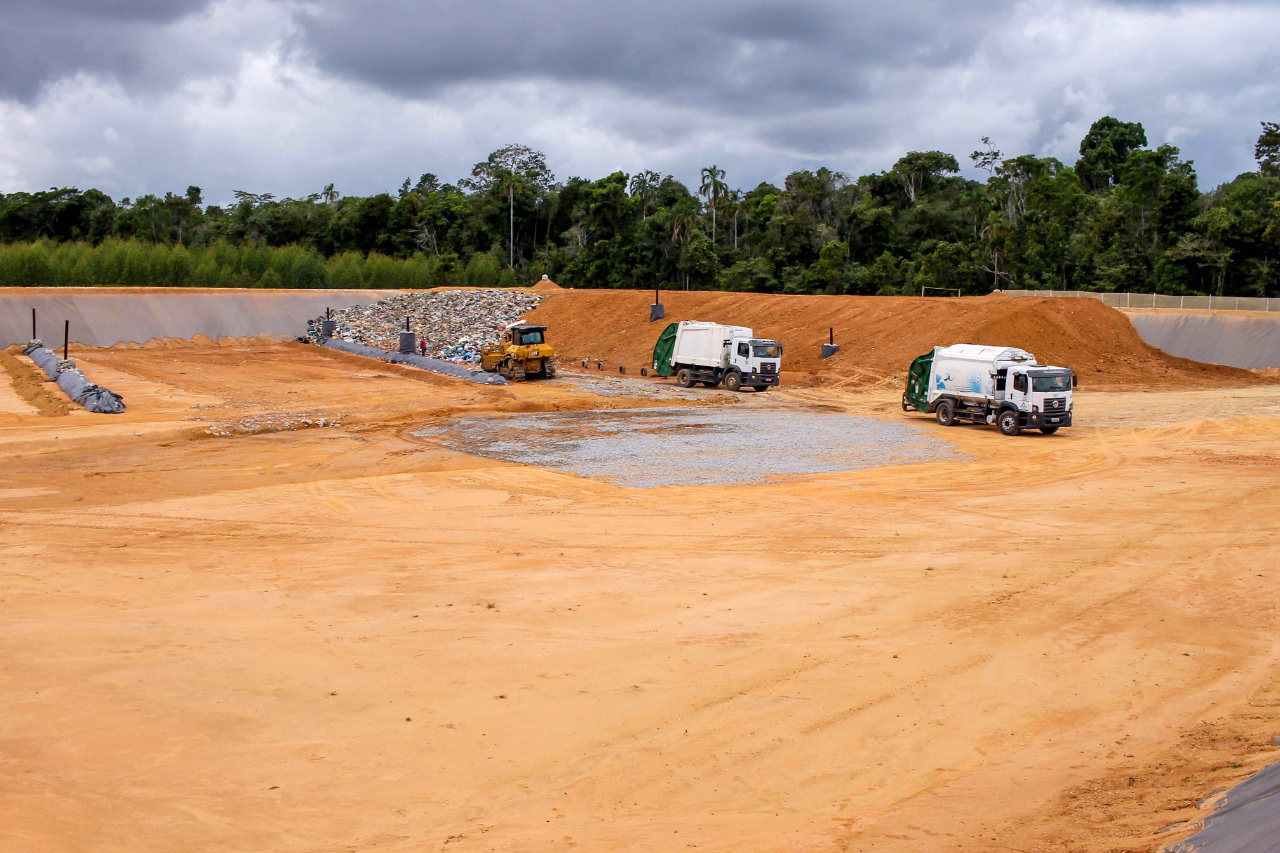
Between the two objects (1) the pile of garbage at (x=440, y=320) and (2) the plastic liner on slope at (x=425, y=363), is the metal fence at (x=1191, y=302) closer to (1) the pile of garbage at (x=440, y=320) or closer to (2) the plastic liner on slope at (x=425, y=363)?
(2) the plastic liner on slope at (x=425, y=363)

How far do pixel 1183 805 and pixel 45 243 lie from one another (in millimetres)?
70606

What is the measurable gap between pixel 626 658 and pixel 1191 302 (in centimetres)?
4258

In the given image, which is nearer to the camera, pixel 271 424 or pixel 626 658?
pixel 626 658

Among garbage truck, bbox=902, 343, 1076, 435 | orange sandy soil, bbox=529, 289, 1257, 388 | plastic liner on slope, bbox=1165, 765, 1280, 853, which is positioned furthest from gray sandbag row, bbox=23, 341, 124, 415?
plastic liner on slope, bbox=1165, 765, 1280, 853

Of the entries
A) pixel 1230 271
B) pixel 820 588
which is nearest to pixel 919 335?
pixel 1230 271

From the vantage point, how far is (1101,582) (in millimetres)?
13922

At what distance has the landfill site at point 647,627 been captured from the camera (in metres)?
7.68

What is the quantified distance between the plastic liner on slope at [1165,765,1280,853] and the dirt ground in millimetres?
288

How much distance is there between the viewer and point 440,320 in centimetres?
5781

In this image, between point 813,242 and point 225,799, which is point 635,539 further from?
point 813,242

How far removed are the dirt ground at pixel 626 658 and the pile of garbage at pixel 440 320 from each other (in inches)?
1182

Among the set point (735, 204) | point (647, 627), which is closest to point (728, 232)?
point (735, 204)

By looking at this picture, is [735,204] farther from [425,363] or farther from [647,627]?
[647,627]

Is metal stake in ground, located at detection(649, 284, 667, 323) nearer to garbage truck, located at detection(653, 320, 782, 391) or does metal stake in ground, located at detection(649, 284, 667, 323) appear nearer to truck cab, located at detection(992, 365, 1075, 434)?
garbage truck, located at detection(653, 320, 782, 391)
